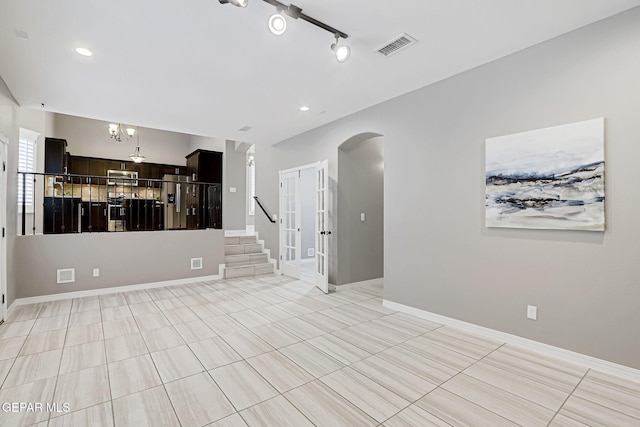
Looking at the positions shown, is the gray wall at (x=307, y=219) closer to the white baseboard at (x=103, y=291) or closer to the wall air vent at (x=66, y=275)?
the white baseboard at (x=103, y=291)

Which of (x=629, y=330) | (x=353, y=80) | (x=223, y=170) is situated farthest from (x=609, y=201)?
(x=223, y=170)

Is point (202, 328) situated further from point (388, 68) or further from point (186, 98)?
point (388, 68)

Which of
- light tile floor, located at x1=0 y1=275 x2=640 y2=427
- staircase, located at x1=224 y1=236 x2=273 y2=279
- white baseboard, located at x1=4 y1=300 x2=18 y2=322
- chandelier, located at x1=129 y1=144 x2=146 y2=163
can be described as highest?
chandelier, located at x1=129 y1=144 x2=146 y2=163

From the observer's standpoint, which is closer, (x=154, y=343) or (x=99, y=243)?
(x=154, y=343)

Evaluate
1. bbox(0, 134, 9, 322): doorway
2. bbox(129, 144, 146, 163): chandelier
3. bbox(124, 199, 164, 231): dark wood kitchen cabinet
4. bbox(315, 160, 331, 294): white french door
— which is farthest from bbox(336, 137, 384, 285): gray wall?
bbox(129, 144, 146, 163): chandelier

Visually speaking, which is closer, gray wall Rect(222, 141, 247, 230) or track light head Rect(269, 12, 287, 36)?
track light head Rect(269, 12, 287, 36)

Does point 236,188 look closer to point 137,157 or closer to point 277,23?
point 137,157

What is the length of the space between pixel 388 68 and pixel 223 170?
6.46m

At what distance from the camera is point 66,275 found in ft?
15.0

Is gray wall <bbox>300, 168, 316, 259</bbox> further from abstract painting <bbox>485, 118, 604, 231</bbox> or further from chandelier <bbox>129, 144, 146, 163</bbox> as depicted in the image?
chandelier <bbox>129, 144, 146, 163</bbox>

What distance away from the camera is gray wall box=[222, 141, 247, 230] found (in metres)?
8.72

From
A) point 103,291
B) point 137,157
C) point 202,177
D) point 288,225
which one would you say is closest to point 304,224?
point 288,225

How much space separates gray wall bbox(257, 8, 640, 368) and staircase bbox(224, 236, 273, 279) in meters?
3.15

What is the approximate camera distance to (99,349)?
2881mm
